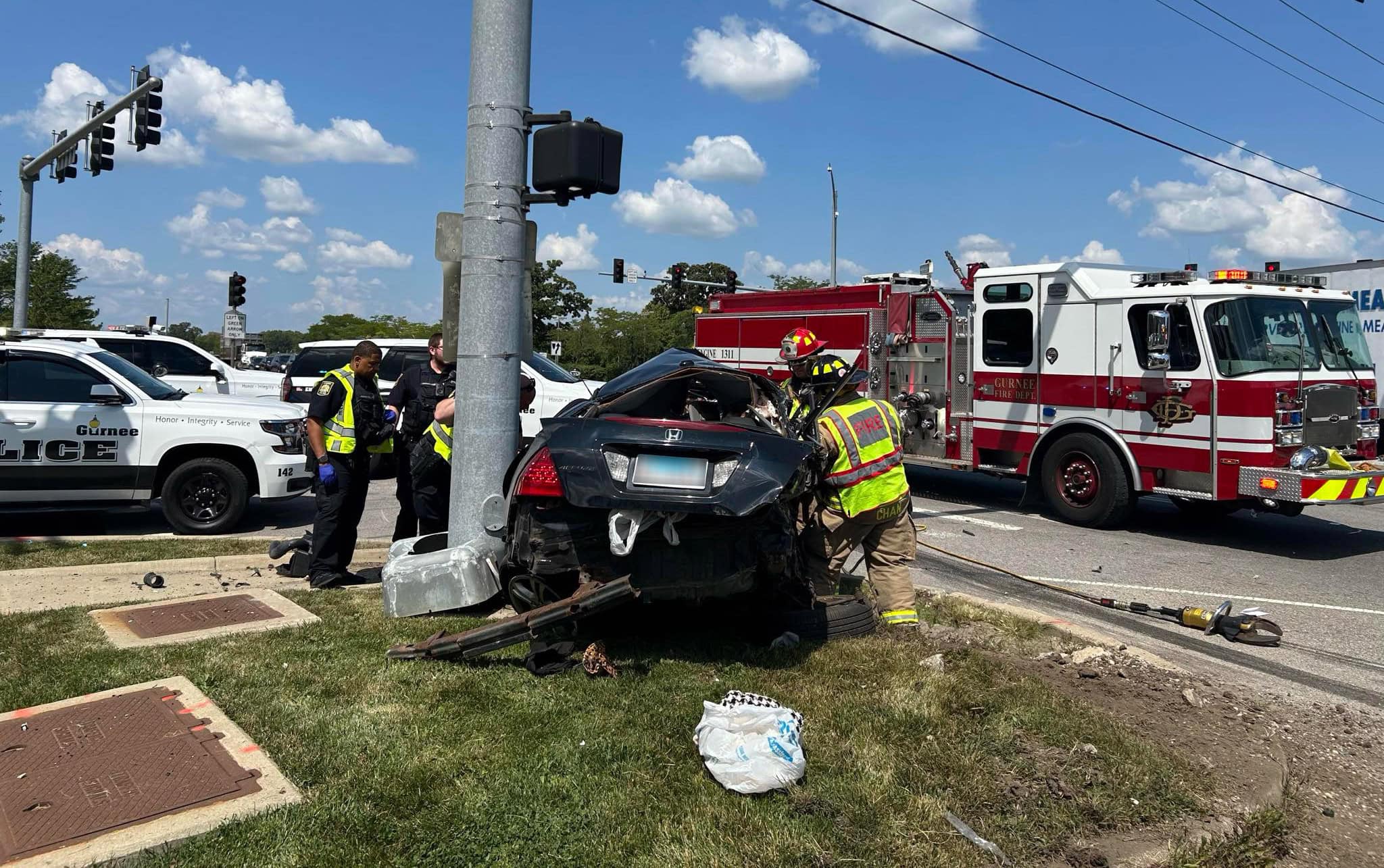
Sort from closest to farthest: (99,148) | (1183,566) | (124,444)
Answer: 1. (1183,566)
2. (124,444)
3. (99,148)

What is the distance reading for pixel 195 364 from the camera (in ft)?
47.6

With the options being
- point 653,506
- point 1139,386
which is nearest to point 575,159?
point 653,506

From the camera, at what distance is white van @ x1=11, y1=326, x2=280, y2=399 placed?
13.8 metres

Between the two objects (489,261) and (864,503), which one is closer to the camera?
(864,503)

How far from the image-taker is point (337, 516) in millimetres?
6520

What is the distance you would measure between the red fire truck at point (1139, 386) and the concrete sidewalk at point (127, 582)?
717cm

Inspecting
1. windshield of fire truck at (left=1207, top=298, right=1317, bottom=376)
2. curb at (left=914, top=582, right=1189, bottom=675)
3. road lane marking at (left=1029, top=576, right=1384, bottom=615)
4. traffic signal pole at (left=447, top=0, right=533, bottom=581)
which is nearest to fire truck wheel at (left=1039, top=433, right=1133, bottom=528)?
windshield of fire truck at (left=1207, top=298, right=1317, bottom=376)

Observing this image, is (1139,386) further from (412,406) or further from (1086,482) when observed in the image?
(412,406)

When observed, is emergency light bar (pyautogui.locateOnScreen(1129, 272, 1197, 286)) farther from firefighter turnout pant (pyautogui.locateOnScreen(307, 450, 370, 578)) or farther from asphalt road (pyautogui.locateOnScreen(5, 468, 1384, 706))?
firefighter turnout pant (pyautogui.locateOnScreen(307, 450, 370, 578))

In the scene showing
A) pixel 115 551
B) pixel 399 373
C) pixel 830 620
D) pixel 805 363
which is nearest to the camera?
pixel 830 620

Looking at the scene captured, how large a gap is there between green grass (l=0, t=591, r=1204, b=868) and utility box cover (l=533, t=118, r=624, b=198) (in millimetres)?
2537

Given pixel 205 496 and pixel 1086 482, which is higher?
pixel 1086 482

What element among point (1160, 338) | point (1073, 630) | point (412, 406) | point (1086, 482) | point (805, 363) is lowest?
point (1073, 630)

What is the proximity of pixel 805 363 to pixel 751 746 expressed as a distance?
2.85 meters
